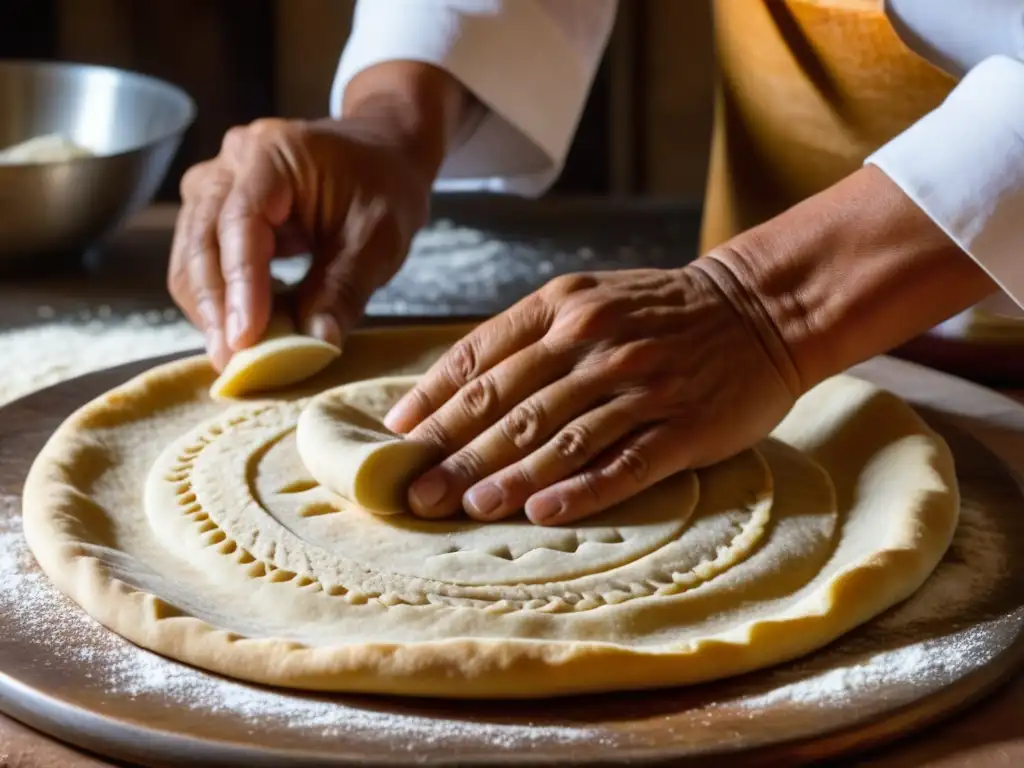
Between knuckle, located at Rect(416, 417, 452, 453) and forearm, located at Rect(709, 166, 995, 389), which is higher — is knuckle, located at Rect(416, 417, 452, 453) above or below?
below

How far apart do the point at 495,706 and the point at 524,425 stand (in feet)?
0.97

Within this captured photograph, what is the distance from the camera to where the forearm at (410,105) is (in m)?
1.61

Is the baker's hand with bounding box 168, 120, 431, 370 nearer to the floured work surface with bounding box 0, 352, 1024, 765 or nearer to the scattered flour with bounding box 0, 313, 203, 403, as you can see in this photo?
the scattered flour with bounding box 0, 313, 203, 403

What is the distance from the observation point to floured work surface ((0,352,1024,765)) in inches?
31.3

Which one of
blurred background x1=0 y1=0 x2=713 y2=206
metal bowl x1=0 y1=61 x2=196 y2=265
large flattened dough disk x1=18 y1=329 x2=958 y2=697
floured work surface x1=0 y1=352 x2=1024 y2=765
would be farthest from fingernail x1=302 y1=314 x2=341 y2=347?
blurred background x1=0 y1=0 x2=713 y2=206

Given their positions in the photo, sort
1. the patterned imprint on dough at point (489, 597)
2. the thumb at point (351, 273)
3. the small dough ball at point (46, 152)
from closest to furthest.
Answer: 1. the patterned imprint on dough at point (489, 597)
2. the thumb at point (351, 273)
3. the small dough ball at point (46, 152)

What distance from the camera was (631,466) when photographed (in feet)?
3.57

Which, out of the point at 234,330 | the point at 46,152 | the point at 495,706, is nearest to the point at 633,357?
the point at 495,706

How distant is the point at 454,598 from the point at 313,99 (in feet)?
8.05

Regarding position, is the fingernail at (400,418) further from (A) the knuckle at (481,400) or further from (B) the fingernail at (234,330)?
(B) the fingernail at (234,330)

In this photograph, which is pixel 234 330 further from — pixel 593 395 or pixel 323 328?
pixel 593 395

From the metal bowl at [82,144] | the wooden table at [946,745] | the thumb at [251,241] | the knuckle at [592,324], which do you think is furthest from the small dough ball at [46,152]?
the wooden table at [946,745]

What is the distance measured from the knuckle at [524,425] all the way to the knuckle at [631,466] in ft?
0.22

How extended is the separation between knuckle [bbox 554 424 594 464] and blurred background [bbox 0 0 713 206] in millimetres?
2056
